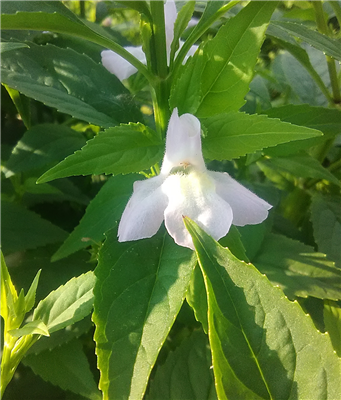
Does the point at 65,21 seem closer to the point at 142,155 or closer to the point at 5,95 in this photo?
the point at 142,155

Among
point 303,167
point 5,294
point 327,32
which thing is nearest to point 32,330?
point 5,294

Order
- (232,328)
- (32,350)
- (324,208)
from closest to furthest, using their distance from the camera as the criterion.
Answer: (232,328) < (32,350) < (324,208)

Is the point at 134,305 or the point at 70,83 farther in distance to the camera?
the point at 70,83

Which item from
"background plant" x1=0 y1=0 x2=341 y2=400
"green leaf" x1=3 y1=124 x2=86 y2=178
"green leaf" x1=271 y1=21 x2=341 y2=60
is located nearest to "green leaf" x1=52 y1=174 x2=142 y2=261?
"background plant" x1=0 y1=0 x2=341 y2=400

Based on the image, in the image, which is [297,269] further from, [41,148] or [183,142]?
[41,148]

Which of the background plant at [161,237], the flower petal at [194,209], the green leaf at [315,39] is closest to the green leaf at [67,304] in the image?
the background plant at [161,237]

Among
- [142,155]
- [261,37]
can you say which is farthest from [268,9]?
[142,155]
